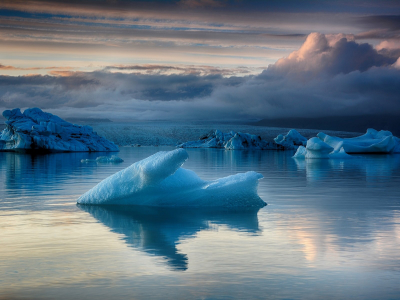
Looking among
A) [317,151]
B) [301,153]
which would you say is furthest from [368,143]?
[317,151]

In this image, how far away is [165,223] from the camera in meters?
7.93

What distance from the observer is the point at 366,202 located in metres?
10.9

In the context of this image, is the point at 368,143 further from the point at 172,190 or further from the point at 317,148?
the point at 172,190

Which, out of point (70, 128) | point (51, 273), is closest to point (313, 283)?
point (51, 273)

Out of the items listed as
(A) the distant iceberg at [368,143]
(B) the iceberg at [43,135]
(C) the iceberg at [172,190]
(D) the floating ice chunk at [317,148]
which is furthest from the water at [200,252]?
(B) the iceberg at [43,135]

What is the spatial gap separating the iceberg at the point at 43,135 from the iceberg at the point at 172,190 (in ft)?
124

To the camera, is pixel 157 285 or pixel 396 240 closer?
pixel 157 285

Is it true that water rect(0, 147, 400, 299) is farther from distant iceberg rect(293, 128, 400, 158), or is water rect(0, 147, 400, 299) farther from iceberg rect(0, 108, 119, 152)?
iceberg rect(0, 108, 119, 152)

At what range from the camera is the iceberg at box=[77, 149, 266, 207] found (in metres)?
9.49

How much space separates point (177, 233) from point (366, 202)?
17.5 ft

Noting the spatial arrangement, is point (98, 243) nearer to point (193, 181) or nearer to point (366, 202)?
point (193, 181)

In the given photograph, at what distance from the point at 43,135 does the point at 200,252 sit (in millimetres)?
42974

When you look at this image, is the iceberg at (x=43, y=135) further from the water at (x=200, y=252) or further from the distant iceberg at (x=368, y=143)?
the water at (x=200, y=252)

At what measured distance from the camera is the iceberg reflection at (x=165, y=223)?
6.09m
